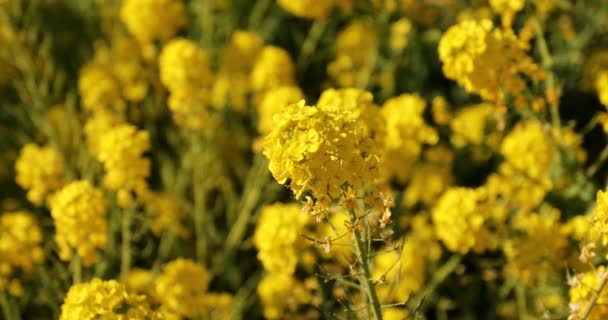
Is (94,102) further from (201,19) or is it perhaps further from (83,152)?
(201,19)

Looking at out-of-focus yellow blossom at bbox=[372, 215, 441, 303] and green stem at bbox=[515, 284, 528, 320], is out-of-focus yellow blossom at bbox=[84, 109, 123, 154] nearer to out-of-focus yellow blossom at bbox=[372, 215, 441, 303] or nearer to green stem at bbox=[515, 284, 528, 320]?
out-of-focus yellow blossom at bbox=[372, 215, 441, 303]

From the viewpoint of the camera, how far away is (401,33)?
5.30m

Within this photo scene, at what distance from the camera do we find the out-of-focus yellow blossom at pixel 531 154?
4.06 m

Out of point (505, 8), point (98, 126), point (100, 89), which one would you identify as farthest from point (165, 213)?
point (505, 8)

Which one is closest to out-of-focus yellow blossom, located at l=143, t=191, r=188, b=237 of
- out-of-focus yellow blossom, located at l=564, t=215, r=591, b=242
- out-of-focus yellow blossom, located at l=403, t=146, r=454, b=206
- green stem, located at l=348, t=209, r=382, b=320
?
out-of-focus yellow blossom, located at l=403, t=146, r=454, b=206

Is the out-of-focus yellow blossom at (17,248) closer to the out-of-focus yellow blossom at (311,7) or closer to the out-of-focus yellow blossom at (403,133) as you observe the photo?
the out-of-focus yellow blossom at (403,133)

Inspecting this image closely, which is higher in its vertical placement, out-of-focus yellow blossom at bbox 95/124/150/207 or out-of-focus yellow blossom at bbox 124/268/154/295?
out-of-focus yellow blossom at bbox 95/124/150/207

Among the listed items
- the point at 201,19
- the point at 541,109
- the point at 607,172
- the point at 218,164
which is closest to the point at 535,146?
the point at 541,109

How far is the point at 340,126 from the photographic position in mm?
2270

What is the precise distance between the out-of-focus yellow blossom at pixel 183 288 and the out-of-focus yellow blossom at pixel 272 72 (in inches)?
57.7

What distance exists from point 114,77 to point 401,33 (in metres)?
1.93

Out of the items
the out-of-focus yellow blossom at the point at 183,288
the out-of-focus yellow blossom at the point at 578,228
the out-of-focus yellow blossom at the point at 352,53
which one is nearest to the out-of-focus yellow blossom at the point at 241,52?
the out-of-focus yellow blossom at the point at 352,53

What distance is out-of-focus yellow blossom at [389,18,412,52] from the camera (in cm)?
524

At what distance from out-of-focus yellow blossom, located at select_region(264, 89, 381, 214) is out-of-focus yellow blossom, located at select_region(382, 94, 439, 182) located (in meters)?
1.80
